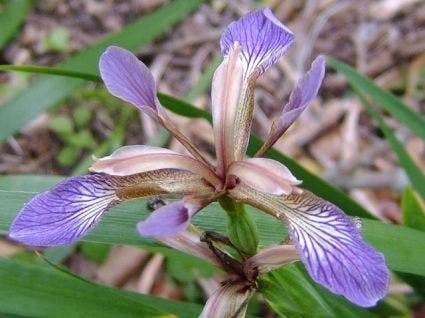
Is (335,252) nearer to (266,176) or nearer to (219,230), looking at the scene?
(266,176)

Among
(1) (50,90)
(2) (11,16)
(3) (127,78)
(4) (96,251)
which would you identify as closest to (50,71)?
(3) (127,78)

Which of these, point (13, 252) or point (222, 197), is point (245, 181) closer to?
point (222, 197)

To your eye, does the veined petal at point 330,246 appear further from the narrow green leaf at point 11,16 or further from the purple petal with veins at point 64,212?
the narrow green leaf at point 11,16

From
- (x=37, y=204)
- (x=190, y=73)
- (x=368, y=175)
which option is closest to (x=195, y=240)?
(x=37, y=204)

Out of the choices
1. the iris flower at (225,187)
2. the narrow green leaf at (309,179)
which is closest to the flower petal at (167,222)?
the iris flower at (225,187)

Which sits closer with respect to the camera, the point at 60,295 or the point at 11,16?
the point at 60,295

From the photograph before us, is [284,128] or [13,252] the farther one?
[13,252]
